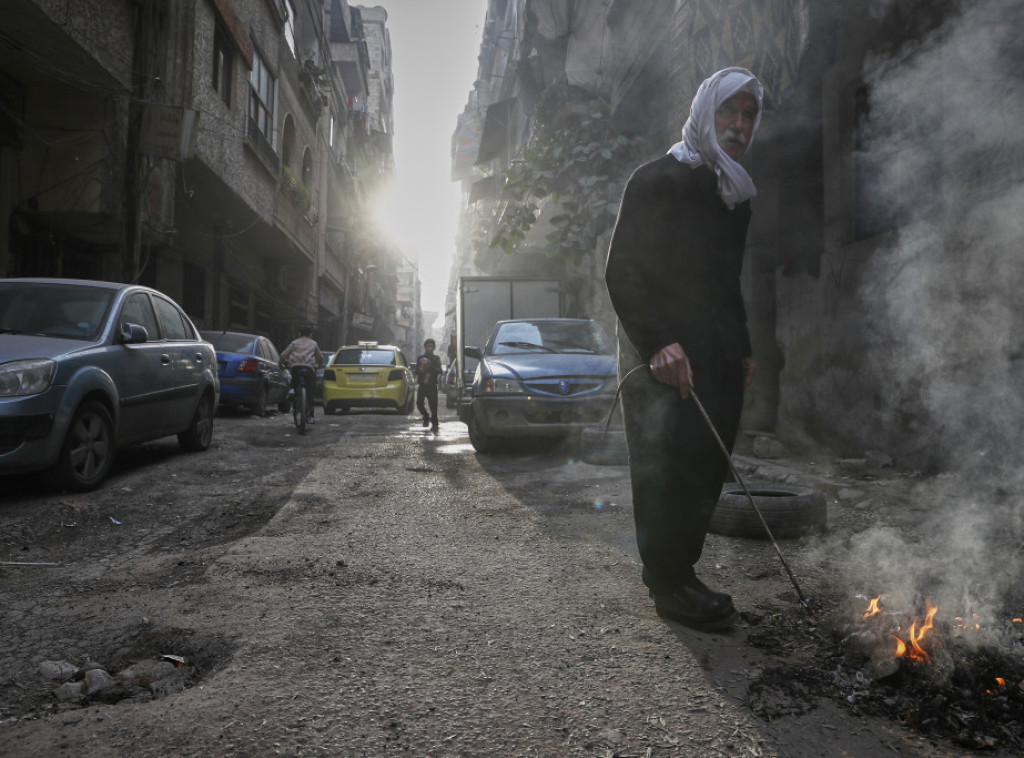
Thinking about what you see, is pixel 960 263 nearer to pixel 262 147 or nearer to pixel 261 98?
pixel 262 147

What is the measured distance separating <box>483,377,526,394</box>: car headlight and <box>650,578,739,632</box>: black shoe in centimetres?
496

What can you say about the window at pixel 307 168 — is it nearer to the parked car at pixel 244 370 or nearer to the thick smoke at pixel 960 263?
the parked car at pixel 244 370

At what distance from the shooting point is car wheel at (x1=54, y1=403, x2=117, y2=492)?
4.64 m

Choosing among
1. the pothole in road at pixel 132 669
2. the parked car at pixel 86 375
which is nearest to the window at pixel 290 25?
the parked car at pixel 86 375

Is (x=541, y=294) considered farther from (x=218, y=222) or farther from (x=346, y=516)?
(x=346, y=516)

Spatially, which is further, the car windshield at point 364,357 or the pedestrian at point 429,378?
the car windshield at point 364,357

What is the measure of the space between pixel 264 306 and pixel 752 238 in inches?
682

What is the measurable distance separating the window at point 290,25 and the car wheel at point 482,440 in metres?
15.8

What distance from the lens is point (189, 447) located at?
7090mm

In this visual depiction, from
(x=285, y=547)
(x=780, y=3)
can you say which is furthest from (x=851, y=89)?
(x=285, y=547)

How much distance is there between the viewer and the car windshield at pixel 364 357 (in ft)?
48.5

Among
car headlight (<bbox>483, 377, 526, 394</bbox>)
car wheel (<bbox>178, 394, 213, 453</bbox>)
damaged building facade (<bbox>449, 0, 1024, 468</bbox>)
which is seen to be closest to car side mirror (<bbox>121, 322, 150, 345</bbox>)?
car wheel (<bbox>178, 394, 213, 453</bbox>)

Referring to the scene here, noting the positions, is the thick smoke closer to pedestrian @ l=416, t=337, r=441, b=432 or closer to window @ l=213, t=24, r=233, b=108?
pedestrian @ l=416, t=337, r=441, b=432

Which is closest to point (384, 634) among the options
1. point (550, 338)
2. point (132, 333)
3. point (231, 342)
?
point (132, 333)
